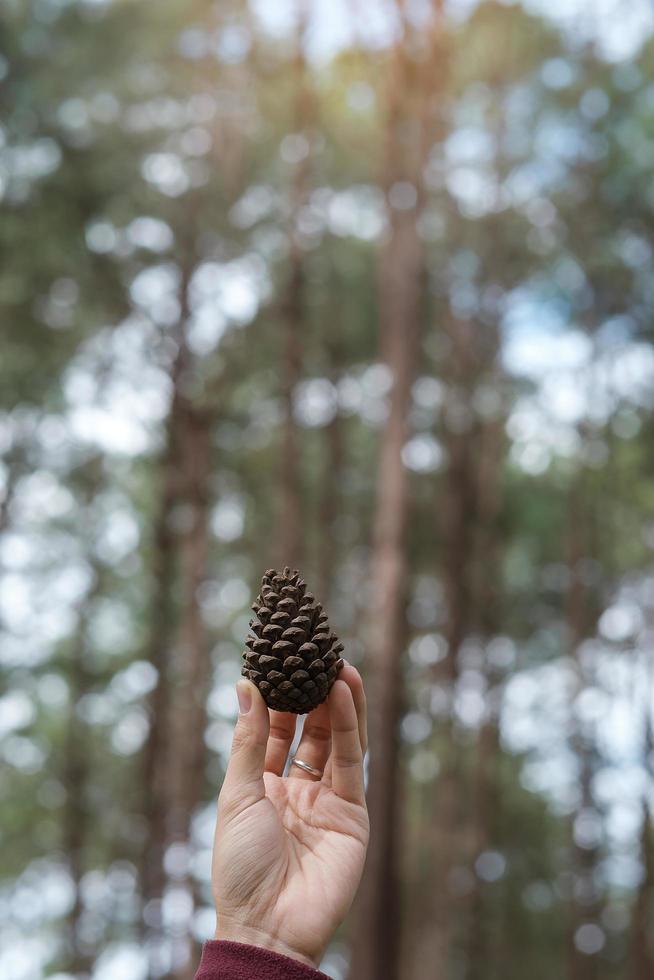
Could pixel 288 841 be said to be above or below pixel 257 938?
above

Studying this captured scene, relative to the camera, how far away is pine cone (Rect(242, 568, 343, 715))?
5.68ft

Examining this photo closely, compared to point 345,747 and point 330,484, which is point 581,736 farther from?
point 345,747

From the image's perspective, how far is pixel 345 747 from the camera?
178 centimetres

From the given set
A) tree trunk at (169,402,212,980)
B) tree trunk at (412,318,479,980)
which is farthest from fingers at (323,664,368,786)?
tree trunk at (412,318,479,980)

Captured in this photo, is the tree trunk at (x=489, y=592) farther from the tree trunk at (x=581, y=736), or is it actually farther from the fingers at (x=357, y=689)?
the fingers at (x=357, y=689)

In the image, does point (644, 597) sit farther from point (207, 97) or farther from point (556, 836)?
point (207, 97)

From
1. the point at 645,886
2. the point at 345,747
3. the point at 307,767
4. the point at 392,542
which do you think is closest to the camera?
the point at 345,747

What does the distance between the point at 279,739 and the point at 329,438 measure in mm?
9925

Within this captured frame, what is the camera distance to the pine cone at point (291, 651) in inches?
68.2

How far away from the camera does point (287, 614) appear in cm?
179

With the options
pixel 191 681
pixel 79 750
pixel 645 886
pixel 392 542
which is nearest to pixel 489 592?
pixel 645 886

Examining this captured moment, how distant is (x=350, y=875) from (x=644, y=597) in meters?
9.36

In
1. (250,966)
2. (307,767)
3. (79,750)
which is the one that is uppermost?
(307,767)

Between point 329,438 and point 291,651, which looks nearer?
point 291,651
